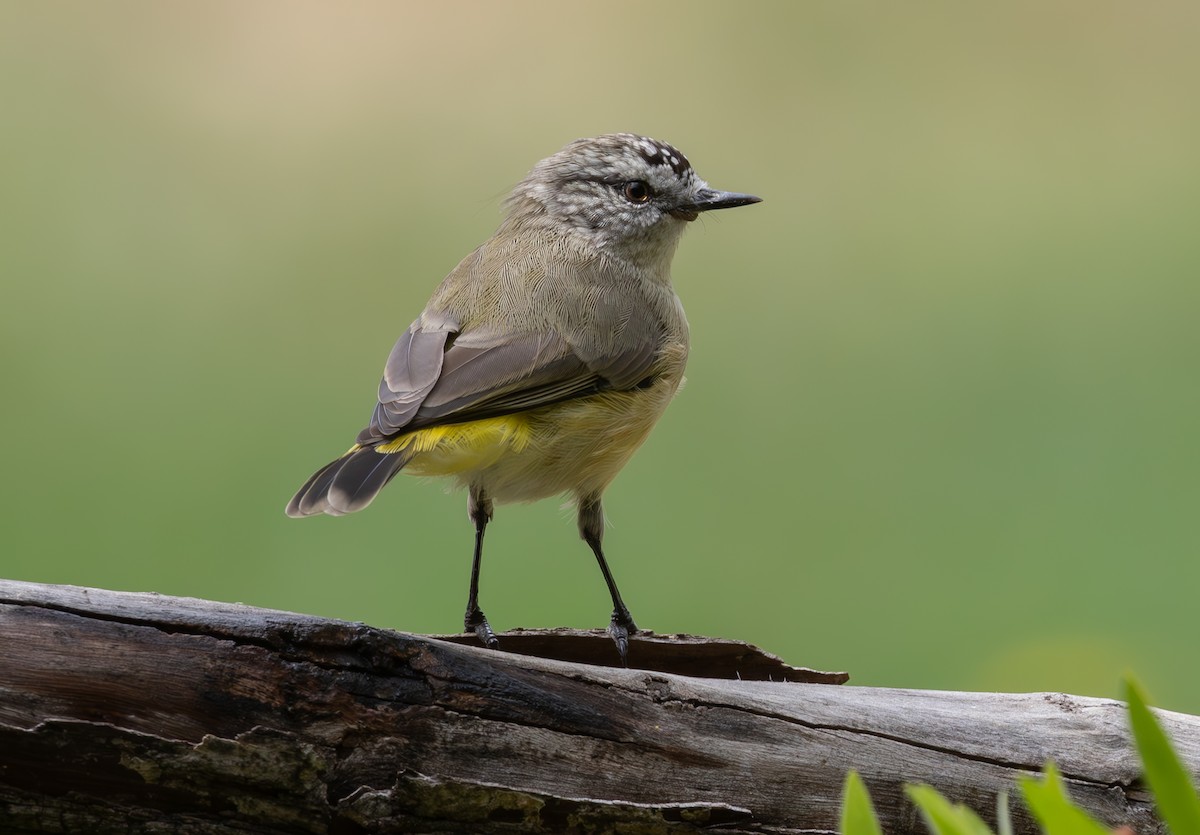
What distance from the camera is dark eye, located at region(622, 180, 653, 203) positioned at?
4.00m

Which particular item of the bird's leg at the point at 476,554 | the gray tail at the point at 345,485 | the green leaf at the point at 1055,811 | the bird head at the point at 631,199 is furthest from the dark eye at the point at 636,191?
the green leaf at the point at 1055,811

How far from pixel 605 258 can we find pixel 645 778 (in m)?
1.99

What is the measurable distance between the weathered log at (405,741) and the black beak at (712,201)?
1940 millimetres

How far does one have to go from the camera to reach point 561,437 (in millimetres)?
3176

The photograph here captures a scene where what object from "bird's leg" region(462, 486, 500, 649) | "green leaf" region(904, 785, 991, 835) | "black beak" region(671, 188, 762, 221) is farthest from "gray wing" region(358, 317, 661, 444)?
"green leaf" region(904, 785, 991, 835)

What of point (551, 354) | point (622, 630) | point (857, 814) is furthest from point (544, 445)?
point (857, 814)

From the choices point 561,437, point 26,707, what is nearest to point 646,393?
point 561,437

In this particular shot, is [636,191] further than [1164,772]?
Yes

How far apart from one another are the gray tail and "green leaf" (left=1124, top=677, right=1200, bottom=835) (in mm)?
1950

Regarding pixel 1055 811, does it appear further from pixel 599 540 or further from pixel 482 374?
pixel 599 540

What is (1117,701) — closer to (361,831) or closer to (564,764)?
(564,764)

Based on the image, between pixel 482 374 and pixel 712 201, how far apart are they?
1301mm

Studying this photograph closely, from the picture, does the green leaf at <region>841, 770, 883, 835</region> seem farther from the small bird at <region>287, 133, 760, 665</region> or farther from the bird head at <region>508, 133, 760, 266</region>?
the bird head at <region>508, 133, 760, 266</region>

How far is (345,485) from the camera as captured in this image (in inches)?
105
